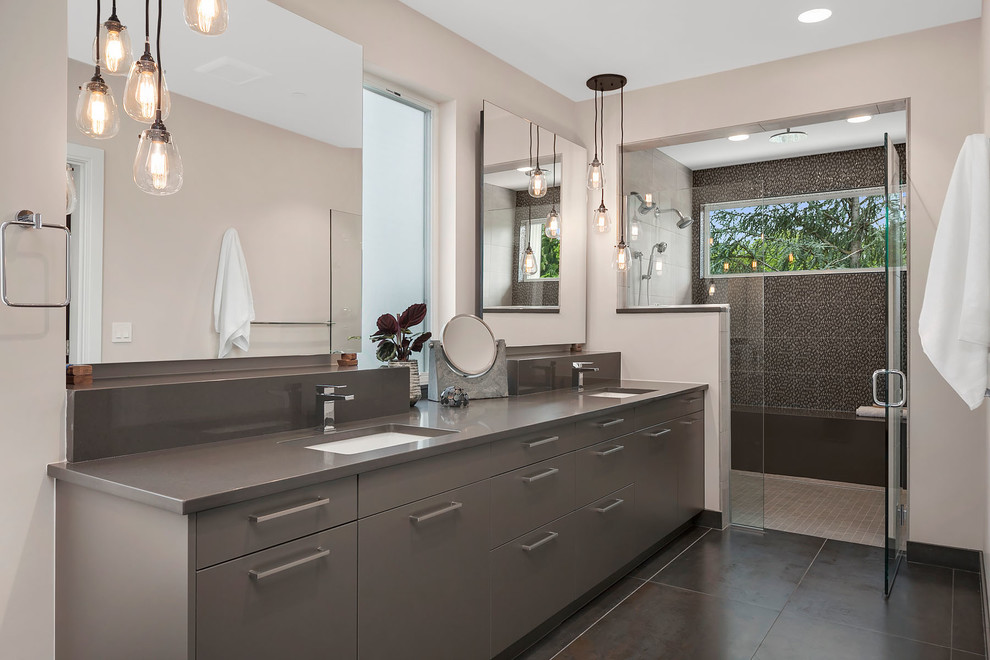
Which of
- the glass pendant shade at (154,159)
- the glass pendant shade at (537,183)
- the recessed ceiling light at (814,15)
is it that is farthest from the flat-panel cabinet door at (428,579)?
the recessed ceiling light at (814,15)

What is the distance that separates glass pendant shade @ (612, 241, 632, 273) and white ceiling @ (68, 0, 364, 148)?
183 centimetres

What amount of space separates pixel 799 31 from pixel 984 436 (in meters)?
2.15

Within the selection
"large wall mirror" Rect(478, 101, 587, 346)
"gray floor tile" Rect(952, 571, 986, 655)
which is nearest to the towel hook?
"large wall mirror" Rect(478, 101, 587, 346)

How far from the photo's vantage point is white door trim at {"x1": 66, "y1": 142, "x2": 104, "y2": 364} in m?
1.82

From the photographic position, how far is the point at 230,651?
1431 millimetres

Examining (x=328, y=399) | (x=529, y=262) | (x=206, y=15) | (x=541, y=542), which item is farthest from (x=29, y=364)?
(x=529, y=262)

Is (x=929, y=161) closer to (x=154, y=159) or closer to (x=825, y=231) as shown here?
(x=825, y=231)

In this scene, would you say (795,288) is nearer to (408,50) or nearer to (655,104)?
(655,104)

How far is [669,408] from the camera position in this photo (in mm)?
3586

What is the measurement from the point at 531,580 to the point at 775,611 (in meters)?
1.13

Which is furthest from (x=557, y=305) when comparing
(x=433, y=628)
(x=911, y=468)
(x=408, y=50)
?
(x=433, y=628)

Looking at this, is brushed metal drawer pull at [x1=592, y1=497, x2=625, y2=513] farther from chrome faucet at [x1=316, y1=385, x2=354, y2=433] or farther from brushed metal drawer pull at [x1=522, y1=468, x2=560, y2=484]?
chrome faucet at [x1=316, y1=385, x2=354, y2=433]

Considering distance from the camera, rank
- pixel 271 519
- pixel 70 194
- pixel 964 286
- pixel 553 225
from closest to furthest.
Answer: pixel 271 519
pixel 964 286
pixel 70 194
pixel 553 225

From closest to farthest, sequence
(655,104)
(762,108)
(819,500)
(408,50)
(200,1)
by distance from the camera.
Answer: (200,1) < (408,50) < (762,108) < (655,104) < (819,500)
